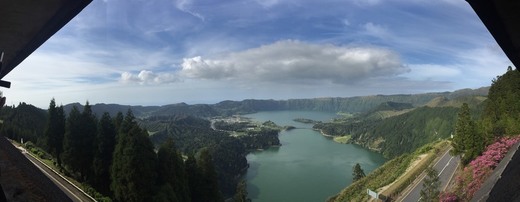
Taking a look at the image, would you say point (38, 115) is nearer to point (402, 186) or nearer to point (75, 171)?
point (75, 171)

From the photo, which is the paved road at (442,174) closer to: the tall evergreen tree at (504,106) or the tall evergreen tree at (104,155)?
the tall evergreen tree at (504,106)

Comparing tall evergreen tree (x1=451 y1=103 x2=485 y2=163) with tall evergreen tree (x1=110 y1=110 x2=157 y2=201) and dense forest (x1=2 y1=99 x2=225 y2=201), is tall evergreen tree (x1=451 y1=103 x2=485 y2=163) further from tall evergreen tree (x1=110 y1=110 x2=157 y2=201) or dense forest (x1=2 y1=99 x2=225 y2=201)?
tall evergreen tree (x1=110 y1=110 x2=157 y2=201)

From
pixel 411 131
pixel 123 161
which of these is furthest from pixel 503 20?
pixel 411 131

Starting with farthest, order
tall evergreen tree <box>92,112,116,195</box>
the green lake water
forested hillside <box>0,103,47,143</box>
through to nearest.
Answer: the green lake water
forested hillside <box>0,103,47,143</box>
tall evergreen tree <box>92,112,116,195</box>

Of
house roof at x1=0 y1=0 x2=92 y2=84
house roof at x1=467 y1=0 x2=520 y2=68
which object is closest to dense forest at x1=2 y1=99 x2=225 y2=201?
house roof at x1=0 y1=0 x2=92 y2=84

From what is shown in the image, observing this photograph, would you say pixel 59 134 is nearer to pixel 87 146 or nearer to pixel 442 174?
pixel 87 146

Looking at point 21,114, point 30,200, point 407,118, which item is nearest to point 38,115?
point 21,114
